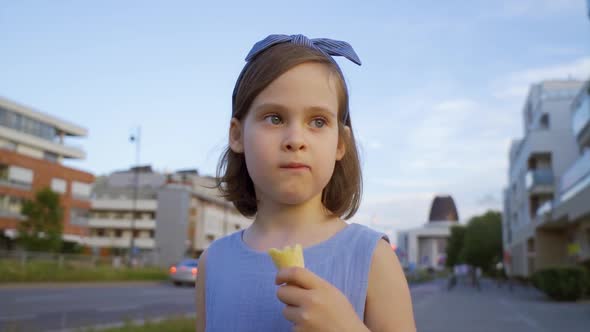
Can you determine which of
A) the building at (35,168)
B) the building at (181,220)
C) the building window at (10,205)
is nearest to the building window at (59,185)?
the building at (35,168)

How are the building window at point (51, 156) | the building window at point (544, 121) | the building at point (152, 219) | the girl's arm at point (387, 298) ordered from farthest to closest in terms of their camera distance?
1. the building at point (152, 219)
2. the building window at point (51, 156)
3. the building window at point (544, 121)
4. the girl's arm at point (387, 298)

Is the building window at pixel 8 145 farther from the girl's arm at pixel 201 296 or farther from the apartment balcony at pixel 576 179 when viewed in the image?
the girl's arm at pixel 201 296

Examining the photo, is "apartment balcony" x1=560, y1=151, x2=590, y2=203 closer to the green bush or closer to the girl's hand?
the green bush

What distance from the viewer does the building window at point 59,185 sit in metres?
56.7

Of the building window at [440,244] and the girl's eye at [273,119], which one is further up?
the girl's eye at [273,119]

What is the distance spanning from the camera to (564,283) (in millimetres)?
24016

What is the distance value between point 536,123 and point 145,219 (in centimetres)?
5223

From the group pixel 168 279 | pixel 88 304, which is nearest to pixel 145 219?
pixel 168 279

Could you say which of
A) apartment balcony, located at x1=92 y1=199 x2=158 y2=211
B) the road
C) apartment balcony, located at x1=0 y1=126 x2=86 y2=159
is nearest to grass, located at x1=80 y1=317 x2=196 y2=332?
the road

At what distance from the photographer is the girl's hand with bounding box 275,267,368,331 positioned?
1.07 meters

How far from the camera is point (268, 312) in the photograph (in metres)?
1.26

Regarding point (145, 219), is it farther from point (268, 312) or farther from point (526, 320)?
point (268, 312)

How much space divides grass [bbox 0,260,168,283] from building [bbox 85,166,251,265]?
41238mm

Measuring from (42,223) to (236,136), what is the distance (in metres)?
45.4
